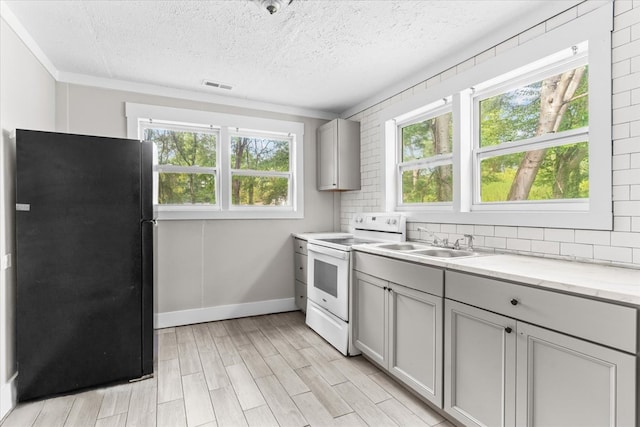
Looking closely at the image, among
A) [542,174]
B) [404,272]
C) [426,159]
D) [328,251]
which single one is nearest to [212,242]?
[328,251]

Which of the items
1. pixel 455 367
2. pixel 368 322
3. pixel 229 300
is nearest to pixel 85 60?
pixel 229 300

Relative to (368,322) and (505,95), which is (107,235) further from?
(505,95)

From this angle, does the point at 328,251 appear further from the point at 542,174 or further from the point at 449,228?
the point at 542,174

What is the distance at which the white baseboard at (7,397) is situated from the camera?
1.93 meters

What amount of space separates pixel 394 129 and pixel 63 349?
336 centimetres

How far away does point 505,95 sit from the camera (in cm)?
242

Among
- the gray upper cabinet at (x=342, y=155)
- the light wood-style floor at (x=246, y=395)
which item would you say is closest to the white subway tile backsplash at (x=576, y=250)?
the light wood-style floor at (x=246, y=395)

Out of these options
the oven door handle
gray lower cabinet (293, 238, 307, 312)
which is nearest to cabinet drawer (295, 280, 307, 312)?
gray lower cabinet (293, 238, 307, 312)

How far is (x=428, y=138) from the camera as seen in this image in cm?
312

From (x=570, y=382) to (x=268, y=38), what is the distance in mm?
2679

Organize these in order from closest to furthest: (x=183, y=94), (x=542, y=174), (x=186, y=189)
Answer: (x=542, y=174) → (x=183, y=94) → (x=186, y=189)

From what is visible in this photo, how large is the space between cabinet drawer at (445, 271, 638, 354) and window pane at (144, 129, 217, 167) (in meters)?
2.95

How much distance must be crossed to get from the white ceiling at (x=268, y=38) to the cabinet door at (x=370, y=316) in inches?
71.7

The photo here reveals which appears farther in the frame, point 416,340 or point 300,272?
point 300,272
